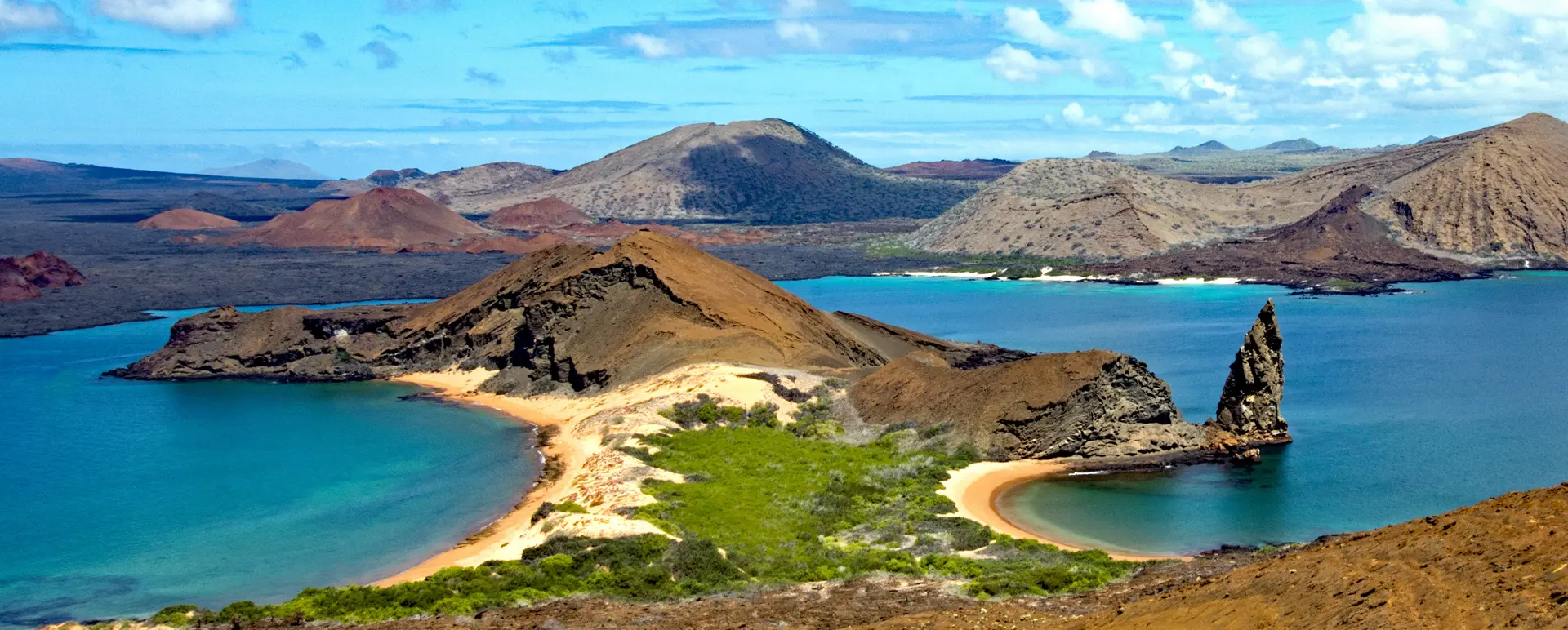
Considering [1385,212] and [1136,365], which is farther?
[1385,212]

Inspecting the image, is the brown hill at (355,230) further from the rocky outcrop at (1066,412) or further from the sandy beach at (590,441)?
the rocky outcrop at (1066,412)

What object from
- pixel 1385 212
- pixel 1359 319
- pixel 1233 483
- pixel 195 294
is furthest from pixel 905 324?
pixel 1385 212

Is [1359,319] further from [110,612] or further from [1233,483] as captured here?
[110,612]

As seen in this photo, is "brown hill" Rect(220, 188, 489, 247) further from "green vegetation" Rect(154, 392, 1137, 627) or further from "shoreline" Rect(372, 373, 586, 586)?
"green vegetation" Rect(154, 392, 1137, 627)

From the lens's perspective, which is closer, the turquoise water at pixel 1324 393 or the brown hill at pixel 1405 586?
the brown hill at pixel 1405 586

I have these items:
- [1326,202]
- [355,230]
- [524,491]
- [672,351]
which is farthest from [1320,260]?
[355,230]

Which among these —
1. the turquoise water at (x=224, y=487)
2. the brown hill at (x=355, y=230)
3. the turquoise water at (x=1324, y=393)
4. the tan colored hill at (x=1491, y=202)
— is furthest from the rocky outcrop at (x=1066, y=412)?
the brown hill at (x=355, y=230)

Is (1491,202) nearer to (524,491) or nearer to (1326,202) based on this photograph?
(1326,202)
